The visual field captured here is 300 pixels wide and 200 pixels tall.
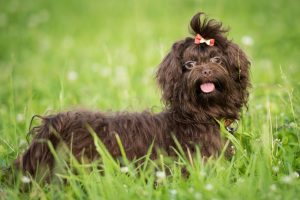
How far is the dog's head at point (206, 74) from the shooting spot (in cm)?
476

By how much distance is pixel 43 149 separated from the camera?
4.69 meters

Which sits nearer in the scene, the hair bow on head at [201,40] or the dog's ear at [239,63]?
the hair bow on head at [201,40]

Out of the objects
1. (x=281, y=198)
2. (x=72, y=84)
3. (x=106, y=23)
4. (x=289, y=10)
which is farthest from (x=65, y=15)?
(x=281, y=198)

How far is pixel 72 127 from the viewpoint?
477 centimetres

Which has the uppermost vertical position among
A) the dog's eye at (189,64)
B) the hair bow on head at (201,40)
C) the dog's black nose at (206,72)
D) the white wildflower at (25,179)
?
the hair bow on head at (201,40)

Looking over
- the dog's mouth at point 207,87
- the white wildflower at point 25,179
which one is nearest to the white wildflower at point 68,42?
the dog's mouth at point 207,87

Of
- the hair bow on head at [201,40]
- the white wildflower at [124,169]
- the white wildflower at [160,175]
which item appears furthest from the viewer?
the hair bow on head at [201,40]

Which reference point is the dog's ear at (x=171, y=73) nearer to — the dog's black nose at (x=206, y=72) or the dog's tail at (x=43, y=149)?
the dog's black nose at (x=206, y=72)

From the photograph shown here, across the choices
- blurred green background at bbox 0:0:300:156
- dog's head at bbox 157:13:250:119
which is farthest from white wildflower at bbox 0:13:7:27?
dog's head at bbox 157:13:250:119

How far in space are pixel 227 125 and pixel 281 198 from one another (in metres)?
1.24

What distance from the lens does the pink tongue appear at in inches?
187

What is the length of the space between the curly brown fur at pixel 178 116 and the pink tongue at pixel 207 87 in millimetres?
19

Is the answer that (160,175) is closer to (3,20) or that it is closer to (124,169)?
(124,169)

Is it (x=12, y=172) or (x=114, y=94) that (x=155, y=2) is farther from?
(x=12, y=172)
